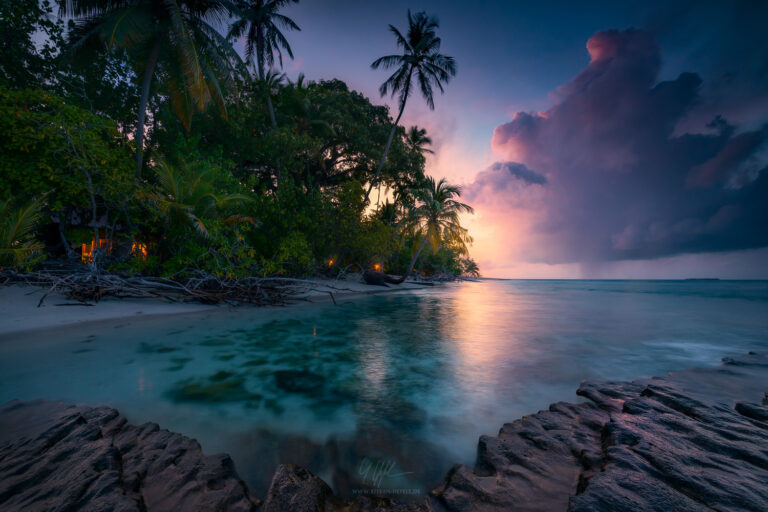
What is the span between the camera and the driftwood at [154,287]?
7516mm

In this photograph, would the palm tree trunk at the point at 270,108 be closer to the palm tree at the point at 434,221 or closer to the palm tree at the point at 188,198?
the palm tree at the point at 188,198

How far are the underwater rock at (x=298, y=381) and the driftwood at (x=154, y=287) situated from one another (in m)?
5.69

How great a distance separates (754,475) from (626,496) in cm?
92

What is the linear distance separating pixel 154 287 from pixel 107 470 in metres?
9.10

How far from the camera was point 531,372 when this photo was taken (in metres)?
4.29

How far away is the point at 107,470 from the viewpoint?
1606 millimetres

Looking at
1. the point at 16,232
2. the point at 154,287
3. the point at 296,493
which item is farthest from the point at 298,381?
the point at 16,232

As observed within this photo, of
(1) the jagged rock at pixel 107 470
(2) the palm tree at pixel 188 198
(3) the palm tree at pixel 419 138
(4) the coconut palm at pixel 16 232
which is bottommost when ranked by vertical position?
(1) the jagged rock at pixel 107 470

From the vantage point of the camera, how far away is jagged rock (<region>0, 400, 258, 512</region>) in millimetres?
1421

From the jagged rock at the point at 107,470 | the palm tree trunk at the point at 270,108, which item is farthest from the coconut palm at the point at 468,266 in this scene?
the jagged rock at the point at 107,470

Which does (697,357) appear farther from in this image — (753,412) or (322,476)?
(322,476)

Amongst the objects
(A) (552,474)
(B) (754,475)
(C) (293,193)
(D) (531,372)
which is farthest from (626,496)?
(C) (293,193)

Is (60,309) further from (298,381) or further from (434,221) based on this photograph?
(434,221)

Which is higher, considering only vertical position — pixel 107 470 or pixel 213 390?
pixel 107 470
